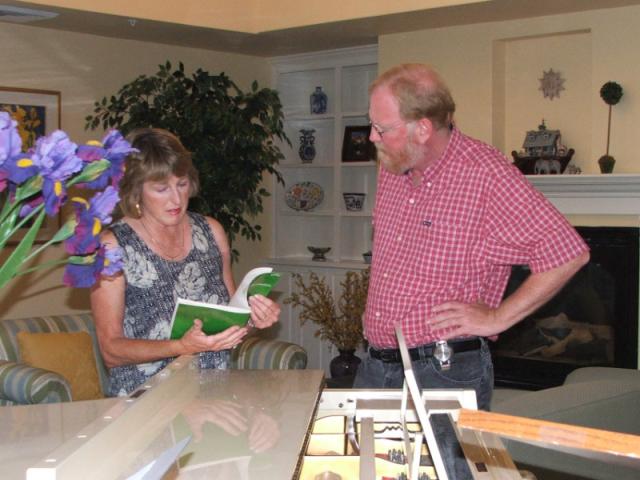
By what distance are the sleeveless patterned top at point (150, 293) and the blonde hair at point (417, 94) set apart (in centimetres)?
64

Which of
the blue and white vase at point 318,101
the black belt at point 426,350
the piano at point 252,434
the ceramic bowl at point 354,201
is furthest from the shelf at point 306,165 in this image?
the piano at point 252,434

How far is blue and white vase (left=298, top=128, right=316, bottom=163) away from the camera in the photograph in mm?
6203

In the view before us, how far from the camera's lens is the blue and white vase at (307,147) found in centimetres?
620

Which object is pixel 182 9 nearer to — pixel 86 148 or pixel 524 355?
pixel 524 355

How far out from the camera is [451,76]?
5133 mm

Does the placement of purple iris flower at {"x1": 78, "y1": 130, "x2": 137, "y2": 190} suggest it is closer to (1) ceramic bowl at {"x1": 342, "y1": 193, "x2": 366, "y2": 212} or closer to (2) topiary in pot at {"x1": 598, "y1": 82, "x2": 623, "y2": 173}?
(2) topiary in pot at {"x1": 598, "y1": 82, "x2": 623, "y2": 173}

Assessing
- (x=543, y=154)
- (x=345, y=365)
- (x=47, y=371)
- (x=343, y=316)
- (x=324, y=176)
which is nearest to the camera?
(x=47, y=371)

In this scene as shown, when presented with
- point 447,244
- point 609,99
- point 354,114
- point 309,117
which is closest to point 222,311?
point 447,244

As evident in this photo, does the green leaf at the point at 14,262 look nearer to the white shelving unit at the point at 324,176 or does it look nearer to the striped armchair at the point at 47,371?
the striped armchair at the point at 47,371

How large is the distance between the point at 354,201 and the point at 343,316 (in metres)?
0.95

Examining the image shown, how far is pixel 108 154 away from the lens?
1238 mm

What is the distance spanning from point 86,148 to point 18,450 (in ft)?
1.61

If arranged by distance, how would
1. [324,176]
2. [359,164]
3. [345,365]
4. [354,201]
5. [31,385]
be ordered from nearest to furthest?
[31,385] → [345,365] → [359,164] → [354,201] → [324,176]

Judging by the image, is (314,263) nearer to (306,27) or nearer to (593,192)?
(306,27)
